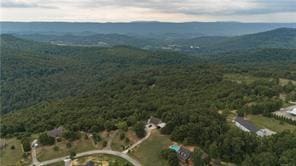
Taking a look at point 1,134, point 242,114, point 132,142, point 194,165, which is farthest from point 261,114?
point 1,134

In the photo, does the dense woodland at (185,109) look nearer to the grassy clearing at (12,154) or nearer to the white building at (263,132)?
the white building at (263,132)

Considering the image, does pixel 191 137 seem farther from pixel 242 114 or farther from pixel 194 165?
pixel 242 114

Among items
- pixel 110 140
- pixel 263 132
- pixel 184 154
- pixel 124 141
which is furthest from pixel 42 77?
pixel 263 132

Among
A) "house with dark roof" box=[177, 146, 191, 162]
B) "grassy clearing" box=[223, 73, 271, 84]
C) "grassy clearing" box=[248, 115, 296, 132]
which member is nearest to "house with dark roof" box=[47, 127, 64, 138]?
"house with dark roof" box=[177, 146, 191, 162]

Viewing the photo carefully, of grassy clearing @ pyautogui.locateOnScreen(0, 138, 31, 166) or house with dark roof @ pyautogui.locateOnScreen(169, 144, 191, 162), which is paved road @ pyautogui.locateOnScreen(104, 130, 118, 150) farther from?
grassy clearing @ pyautogui.locateOnScreen(0, 138, 31, 166)

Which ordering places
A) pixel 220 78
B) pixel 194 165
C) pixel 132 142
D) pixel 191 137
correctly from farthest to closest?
1. pixel 220 78
2. pixel 132 142
3. pixel 191 137
4. pixel 194 165
